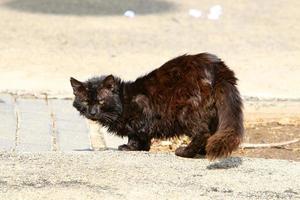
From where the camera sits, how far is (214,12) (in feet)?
43.7

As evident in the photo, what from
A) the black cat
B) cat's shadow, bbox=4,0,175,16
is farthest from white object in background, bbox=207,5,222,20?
the black cat

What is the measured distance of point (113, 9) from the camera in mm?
13414

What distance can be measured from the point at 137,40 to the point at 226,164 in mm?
6305

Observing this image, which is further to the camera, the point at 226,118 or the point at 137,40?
the point at 137,40

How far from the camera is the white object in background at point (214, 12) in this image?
43.3 ft

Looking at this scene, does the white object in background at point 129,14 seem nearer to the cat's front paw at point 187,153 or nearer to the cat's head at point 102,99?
the cat's head at point 102,99

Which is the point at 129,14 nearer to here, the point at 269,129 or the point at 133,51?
the point at 133,51

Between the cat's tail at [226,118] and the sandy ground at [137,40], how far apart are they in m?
3.37

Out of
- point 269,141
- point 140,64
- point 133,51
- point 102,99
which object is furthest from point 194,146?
point 133,51

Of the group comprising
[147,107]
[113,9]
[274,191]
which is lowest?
Result: [274,191]

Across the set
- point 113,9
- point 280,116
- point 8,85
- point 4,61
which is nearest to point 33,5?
point 113,9

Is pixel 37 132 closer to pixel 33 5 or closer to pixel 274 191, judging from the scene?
pixel 274 191

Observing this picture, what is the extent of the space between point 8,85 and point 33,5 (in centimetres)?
416

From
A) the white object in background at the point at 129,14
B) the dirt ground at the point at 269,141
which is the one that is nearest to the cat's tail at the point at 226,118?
the dirt ground at the point at 269,141
